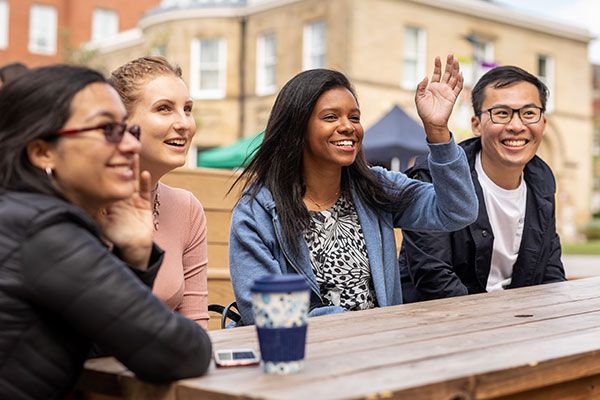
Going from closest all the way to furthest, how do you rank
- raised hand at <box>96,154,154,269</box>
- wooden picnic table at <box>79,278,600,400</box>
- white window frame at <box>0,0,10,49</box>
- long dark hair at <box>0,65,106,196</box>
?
1. wooden picnic table at <box>79,278,600,400</box>
2. long dark hair at <box>0,65,106,196</box>
3. raised hand at <box>96,154,154,269</box>
4. white window frame at <box>0,0,10,49</box>

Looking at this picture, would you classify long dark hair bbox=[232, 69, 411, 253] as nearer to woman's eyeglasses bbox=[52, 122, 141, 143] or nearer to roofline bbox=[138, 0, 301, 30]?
woman's eyeglasses bbox=[52, 122, 141, 143]

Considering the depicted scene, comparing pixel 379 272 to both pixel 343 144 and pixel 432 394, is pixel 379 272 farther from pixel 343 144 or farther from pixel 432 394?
pixel 432 394

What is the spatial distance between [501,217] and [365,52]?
656 inches

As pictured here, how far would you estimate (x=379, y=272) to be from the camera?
3232 mm

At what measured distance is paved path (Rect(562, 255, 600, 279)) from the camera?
1371 cm

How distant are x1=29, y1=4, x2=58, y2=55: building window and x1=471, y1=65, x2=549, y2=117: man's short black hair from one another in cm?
3004

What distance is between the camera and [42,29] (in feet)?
107

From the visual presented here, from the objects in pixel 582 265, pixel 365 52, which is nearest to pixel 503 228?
pixel 582 265

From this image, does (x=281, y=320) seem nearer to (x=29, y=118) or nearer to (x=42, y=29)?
(x=29, y=118)

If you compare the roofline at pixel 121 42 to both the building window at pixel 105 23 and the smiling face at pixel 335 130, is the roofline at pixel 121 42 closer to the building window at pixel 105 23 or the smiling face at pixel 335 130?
the building window at pixel 105 23

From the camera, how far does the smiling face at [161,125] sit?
3.10m

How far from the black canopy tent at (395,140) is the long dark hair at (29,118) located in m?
9.01

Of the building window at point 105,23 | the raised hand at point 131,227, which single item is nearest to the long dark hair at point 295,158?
the raised hand at point 131,227

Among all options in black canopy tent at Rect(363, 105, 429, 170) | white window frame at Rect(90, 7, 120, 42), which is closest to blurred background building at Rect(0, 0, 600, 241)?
white window frame at Rect(90, 7, 120, 42)
